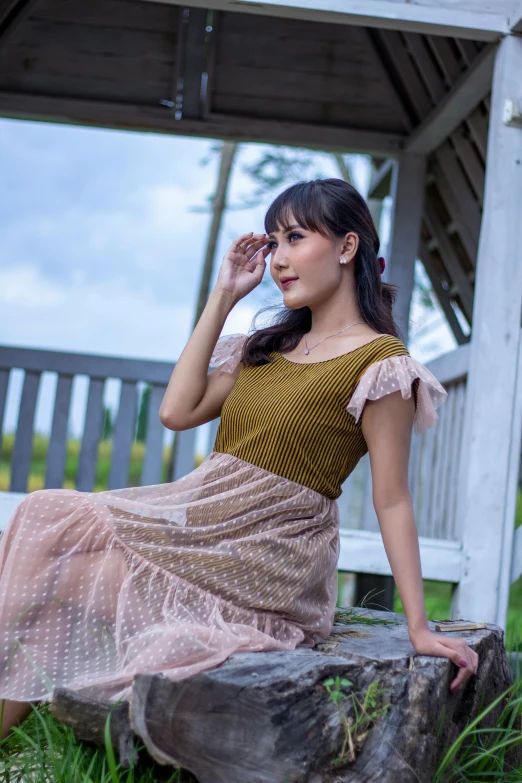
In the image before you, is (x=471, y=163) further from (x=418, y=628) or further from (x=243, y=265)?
(x=418, y=628)

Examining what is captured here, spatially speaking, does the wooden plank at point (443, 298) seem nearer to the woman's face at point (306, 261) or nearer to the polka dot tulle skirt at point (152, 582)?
the woman's face at point (306, 261)

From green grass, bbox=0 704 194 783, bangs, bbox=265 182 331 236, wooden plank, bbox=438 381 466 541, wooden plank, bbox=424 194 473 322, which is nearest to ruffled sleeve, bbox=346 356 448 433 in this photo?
bangs, bbox=265 182 331 236

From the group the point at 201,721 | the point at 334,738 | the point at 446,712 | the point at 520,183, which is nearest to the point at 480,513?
the point at 520,183

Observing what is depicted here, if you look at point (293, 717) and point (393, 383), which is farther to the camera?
point (393, 383)

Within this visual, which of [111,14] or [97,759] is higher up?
[111,14]

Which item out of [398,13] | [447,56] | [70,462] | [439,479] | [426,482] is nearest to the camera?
[398,13]

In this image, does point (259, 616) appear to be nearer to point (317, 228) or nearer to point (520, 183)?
point (317, 228)

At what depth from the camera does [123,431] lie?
16.4ft

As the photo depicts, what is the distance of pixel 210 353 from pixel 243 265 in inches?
9.2

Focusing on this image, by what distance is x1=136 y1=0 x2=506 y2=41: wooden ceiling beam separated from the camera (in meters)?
3.09

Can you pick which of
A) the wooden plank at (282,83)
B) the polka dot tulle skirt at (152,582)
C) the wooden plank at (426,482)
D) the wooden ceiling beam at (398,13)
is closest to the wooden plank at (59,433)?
the wooden plank at (282,83)

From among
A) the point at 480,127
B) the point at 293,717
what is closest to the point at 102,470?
the point at 480,127

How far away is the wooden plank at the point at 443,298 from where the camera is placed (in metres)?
5.00

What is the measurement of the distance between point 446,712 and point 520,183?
6.43ft
